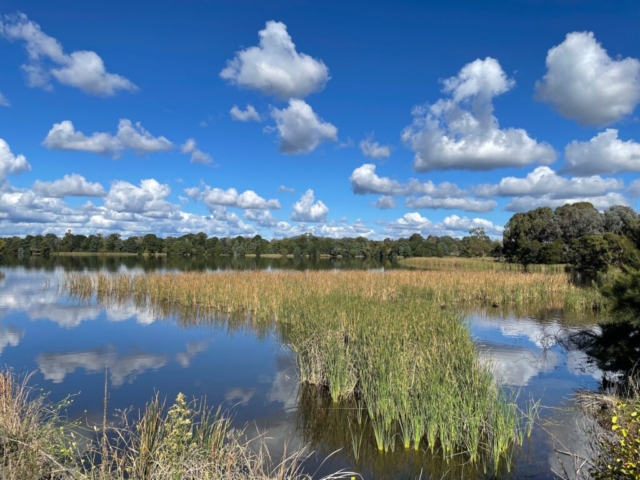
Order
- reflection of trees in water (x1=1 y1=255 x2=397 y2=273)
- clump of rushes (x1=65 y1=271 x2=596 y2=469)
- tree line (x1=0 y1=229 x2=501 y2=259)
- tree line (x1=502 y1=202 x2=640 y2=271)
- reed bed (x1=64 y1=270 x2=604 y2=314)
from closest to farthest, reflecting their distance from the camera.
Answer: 1. clump of rushes (x1=65 y1=271 x2=596 y2=469)
2. reed bed (x1=64 y1=270 x2=604 y2=314)
3. tree line (x1=502 y1=202 x2=640 y2=271)
4. reflection of trees in water (x1=1 y1=255 x2=397 y2=273)
5. tree line (x1=0 y1=229 x2=501 y2=259)

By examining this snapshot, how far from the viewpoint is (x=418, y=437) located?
239 inches

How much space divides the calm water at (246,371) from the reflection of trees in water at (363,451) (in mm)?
19

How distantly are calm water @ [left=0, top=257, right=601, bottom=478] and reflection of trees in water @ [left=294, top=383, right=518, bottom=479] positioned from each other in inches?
0.7

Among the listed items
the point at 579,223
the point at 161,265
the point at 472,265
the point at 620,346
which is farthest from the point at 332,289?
the point at 579,223

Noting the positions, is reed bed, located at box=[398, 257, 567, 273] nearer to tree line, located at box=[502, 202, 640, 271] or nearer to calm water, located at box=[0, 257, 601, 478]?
tree line, located at box=[502, 202, 640, 271]

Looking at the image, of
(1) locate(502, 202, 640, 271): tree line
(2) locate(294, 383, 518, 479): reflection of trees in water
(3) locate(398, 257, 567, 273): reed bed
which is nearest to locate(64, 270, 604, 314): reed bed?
(2) locate(294, 383, 518, 479): reflection of trees in water

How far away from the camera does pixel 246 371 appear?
10766 millimetres

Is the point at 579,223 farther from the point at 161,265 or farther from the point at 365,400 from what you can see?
the point at 365,400

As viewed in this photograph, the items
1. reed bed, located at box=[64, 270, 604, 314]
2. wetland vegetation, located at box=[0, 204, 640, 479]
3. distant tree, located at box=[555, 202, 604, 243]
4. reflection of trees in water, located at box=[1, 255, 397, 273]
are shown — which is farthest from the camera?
distant tree, located at box=[555, 202, 604, 243]

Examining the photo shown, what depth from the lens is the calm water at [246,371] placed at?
254 inches

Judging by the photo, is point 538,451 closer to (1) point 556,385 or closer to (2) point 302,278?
(1) point 556,385

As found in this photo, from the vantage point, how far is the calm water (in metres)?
6.46

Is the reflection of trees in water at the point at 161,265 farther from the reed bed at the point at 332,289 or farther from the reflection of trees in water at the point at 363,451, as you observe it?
the reflection of trees in water at the point at 363,451

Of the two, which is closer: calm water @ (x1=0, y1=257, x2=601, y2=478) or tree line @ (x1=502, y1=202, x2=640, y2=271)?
calm water @ (x1=0, y1=257, x2=601, y2=478)
